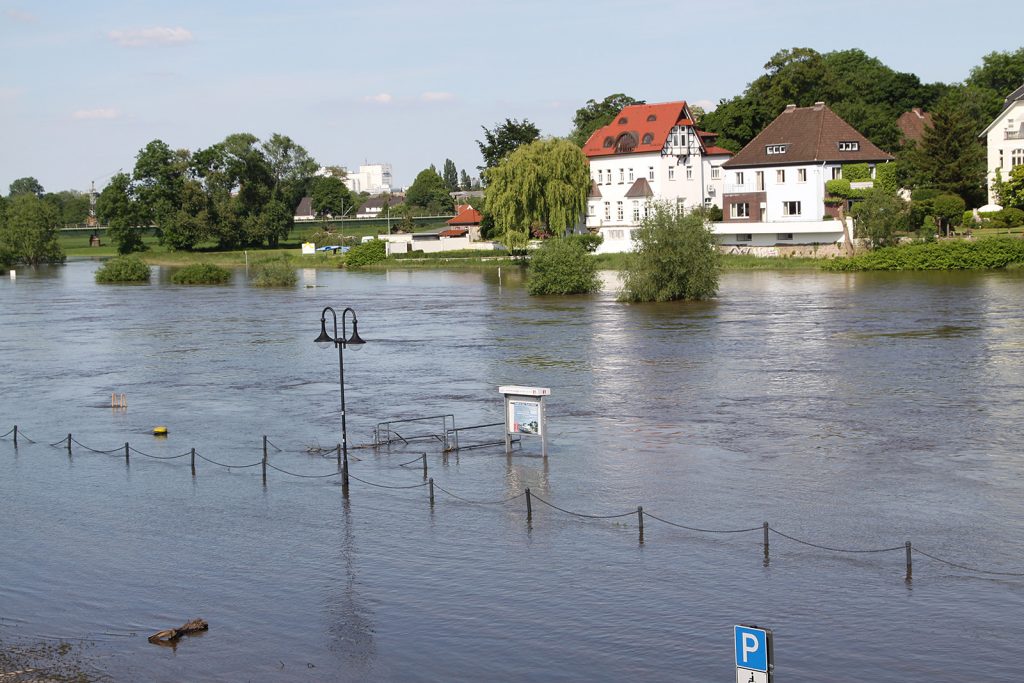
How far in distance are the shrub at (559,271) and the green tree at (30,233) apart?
8589 cm

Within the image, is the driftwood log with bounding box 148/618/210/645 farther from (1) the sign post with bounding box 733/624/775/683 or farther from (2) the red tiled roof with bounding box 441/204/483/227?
(2) the red tiled roof with bounding box 441/204/483/227

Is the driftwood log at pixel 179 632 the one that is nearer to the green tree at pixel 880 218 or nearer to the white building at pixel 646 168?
the green tree at pixel 880 218

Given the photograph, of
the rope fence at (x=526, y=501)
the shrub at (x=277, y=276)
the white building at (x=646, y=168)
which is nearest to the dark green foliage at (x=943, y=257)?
the white building at (x=646, y=168)

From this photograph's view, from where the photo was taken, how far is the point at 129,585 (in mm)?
20953

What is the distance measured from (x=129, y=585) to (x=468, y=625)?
6681 mm

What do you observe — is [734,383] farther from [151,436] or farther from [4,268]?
[4,268]

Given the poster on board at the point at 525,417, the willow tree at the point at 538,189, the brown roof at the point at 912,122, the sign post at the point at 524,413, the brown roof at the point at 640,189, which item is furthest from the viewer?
the brown roof at the point at 912,122

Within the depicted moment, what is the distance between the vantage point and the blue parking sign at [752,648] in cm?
1168

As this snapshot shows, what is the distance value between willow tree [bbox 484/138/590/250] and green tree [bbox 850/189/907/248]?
92.8ft

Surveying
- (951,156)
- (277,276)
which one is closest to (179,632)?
(277,276)

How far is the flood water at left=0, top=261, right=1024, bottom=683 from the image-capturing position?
58.4ft

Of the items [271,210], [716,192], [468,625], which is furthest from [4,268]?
[468,625]

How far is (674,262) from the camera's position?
70.6m

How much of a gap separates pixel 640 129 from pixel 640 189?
7135mm
